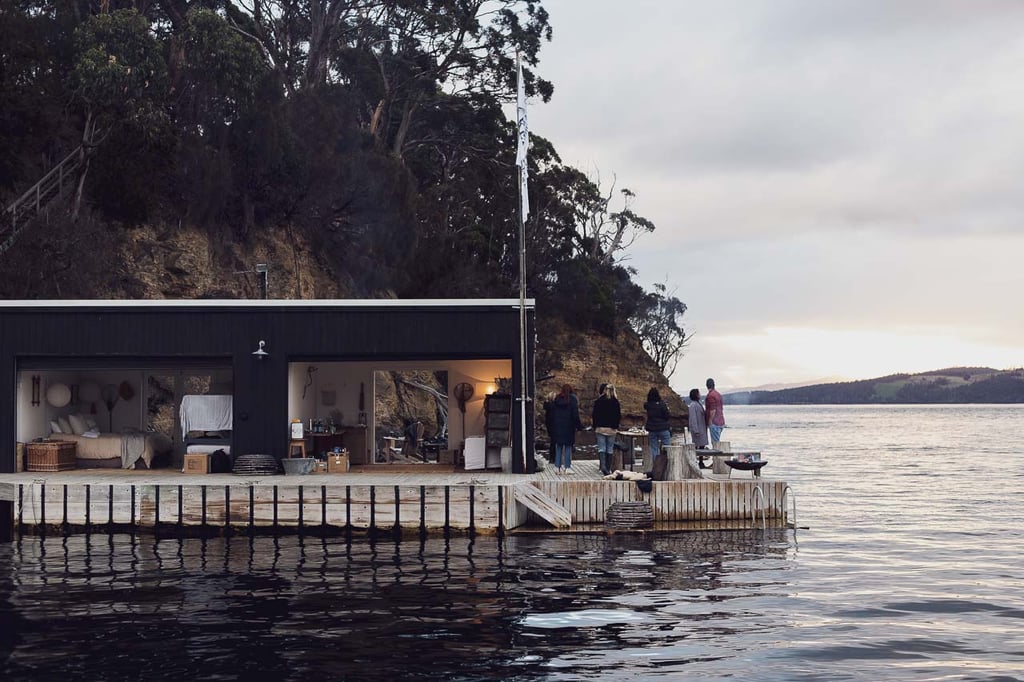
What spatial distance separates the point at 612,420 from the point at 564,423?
1.06 m

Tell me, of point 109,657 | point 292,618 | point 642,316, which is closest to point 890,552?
point 292,618

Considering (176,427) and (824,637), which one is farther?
(176,427)

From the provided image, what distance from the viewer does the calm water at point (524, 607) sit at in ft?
44.7

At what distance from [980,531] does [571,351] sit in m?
46.9

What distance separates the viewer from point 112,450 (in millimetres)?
27156

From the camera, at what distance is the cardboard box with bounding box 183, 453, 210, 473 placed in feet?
84.3

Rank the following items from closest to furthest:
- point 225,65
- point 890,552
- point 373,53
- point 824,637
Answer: point 824,637
point 890,552
point 225,65
point 373,53

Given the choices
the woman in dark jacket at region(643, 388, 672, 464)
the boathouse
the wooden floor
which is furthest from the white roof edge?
the wooden floor

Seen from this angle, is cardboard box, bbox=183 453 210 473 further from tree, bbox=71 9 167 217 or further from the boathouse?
tree, bbox=71 9 167 217

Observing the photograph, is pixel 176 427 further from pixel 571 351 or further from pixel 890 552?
pixel 571 351

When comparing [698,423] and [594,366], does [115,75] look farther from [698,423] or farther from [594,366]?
[594,366]

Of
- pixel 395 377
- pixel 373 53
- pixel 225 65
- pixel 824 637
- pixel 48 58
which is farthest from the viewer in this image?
pixel 373 53

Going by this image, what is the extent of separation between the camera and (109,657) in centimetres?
1380

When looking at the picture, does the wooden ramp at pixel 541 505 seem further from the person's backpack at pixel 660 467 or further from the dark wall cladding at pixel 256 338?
the dark wall cladding at pixel 256 338
